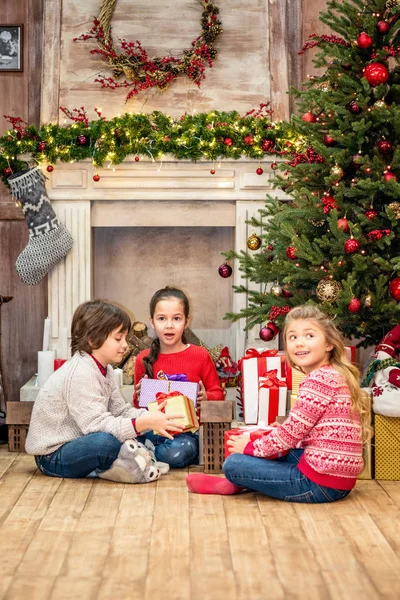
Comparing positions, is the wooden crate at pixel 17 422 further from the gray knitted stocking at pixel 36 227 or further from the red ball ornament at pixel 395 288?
the red ball ornament at pixel 395 288

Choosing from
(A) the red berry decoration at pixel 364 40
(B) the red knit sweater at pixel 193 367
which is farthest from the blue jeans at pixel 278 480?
(A) the red berry decoration at pixel 364 40

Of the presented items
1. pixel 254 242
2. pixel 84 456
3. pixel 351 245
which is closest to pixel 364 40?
pixel 351 245

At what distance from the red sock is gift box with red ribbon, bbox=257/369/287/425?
2.85ft

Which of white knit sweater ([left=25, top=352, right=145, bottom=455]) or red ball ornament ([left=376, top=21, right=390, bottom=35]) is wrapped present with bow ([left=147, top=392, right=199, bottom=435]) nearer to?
white knit sweater ([left=25, top=352, right=145, bottom=455])

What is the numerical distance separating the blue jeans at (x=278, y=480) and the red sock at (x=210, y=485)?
0.06 meters

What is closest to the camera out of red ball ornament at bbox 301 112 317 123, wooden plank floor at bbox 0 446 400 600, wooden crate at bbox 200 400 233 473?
wooden plank floor at bbox 0 446 400 600

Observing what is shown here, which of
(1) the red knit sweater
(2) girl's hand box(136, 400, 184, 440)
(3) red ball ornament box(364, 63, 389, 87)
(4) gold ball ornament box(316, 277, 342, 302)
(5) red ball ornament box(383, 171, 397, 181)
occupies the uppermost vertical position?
(3) red ball ornament box(364, 63, 389, 87)

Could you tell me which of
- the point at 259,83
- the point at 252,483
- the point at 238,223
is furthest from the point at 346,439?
the point at 259,83

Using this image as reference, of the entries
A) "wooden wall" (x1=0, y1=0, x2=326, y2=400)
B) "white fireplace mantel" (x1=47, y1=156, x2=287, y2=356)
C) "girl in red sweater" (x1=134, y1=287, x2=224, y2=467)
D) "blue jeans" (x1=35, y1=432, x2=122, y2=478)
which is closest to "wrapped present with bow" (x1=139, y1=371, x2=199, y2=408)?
"girl in red sweater" (x1=134, y1=287, x2=224, y2=467)

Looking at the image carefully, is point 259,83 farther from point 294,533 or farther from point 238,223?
point 294,533

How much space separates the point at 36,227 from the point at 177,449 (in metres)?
1.99

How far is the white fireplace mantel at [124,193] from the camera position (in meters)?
5.38

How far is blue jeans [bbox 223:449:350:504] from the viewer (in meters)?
3.17

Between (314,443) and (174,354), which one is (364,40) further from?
(314,443)
